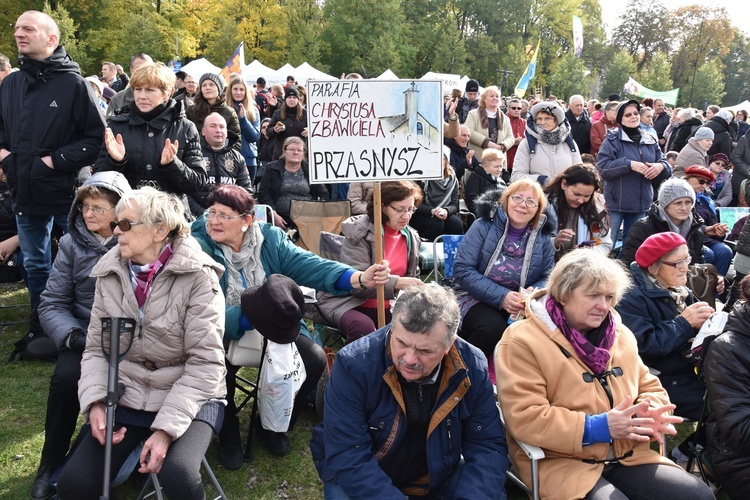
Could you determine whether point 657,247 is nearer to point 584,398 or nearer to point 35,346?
point 584,398

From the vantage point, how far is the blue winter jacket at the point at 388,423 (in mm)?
2686

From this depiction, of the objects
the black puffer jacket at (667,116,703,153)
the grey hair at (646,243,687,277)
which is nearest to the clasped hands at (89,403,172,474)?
the grey hair at (646,243,687,277)

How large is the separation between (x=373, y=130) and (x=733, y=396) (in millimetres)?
2444

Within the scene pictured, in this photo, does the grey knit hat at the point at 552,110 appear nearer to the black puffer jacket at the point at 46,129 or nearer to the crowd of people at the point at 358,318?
the crowd of people at the point at 358,318

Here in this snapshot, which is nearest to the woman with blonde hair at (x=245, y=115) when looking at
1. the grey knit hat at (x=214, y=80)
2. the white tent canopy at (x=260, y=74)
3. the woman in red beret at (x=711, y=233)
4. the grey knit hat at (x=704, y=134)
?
the grey knit hat at (x=214, y=80)

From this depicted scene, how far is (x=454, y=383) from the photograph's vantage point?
2.72 metres

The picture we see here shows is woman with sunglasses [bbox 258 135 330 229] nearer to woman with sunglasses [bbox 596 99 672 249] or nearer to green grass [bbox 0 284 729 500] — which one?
green grass [bbox 0 284 729 500]

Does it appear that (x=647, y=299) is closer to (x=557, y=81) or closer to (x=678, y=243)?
(x=678, y=243)

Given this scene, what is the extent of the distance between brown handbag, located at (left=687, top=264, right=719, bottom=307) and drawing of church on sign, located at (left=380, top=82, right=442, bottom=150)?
7.82 feet

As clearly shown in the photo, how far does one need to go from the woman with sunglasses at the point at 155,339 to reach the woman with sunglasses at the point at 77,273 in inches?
17.5

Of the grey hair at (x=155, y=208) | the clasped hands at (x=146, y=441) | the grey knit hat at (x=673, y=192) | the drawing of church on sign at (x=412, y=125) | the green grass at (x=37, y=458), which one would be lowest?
the green grass at (x=37, y=458)

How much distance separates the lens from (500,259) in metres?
4.73

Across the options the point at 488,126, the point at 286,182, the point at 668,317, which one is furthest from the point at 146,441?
the point at 488,126

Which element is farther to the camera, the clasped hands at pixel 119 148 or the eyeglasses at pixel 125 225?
the clasped hands at pixel 119 148
